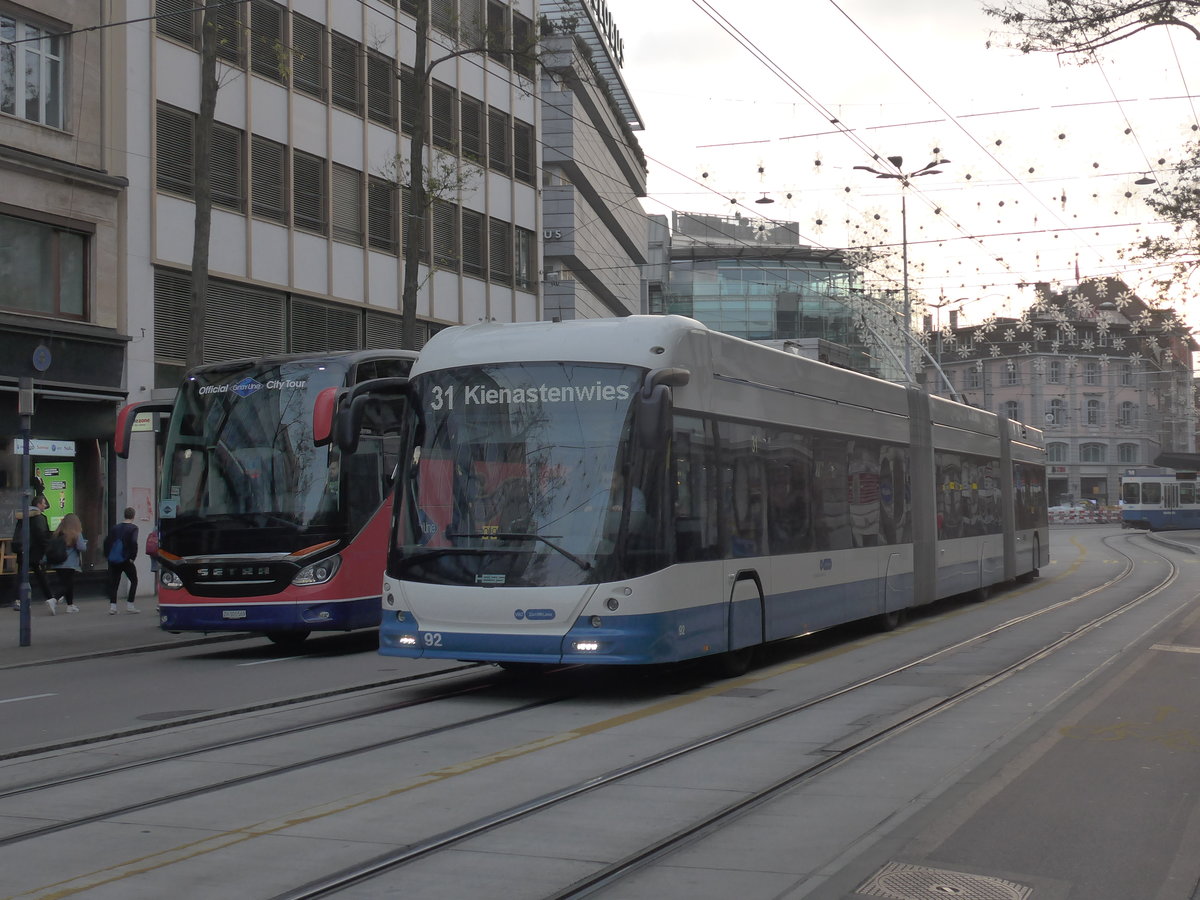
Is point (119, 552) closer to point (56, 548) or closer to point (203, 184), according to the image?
point (56, 548)

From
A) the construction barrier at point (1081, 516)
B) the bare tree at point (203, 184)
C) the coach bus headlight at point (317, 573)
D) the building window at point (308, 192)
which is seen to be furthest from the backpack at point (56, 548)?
the construction barrier at point (1081, 516)

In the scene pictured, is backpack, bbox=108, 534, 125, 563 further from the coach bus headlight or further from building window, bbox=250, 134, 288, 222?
building window, bbox=250, 134, 288, 222

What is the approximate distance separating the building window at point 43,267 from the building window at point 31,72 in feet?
6.01

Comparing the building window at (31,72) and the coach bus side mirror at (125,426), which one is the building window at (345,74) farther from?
the coach bus side mirror at (125,426)

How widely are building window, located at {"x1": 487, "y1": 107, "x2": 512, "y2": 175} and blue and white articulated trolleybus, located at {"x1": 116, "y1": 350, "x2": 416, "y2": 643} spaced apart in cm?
2290

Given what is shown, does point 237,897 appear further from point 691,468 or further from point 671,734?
point 691,468

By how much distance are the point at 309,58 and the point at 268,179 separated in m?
3.08

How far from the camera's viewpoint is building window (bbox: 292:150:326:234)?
30.6m

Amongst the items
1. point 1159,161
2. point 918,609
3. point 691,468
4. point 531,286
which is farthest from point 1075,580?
point 691,468

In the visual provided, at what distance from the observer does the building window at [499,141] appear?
38000 millimetres

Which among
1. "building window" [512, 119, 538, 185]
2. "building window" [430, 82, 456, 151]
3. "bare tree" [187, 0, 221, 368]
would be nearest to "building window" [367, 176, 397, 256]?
"building window" [430, 82, 456, 151]

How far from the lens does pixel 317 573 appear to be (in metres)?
15.5

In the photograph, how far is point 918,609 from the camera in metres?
22.2

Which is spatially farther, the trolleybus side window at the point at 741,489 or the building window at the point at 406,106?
the building window at the point at 406,106
